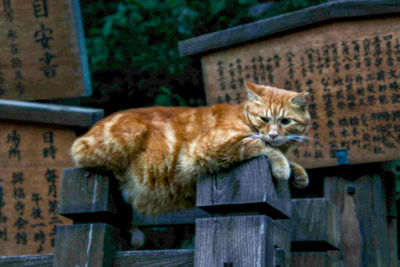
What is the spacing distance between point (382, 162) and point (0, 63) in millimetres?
3103

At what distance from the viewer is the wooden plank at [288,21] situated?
9.73 feet

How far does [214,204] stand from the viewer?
1.65m

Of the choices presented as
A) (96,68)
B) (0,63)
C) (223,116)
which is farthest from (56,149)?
(223,116)

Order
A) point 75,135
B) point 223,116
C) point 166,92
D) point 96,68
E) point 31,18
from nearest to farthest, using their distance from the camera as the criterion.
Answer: point 223,116
point 75,135
point 31,18
point 166,92
point 96,68

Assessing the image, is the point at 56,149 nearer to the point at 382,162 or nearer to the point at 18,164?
the point at 18,164

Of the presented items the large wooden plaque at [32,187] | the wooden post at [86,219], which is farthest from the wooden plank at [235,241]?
the large wooden plaque at [32,187]

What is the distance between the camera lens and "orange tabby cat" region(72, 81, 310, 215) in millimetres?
1861

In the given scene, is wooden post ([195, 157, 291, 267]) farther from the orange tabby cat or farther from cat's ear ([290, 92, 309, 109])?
cat's ear ([290, 92, 309, 109])

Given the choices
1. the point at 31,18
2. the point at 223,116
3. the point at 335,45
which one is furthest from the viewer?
the point at 31,18

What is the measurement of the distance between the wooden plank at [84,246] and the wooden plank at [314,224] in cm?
100

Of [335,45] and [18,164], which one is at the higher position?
[335,45]

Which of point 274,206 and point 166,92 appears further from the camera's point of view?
point 166,92

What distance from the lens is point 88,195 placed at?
183 centimetres

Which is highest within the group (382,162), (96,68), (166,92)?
(96,68)
